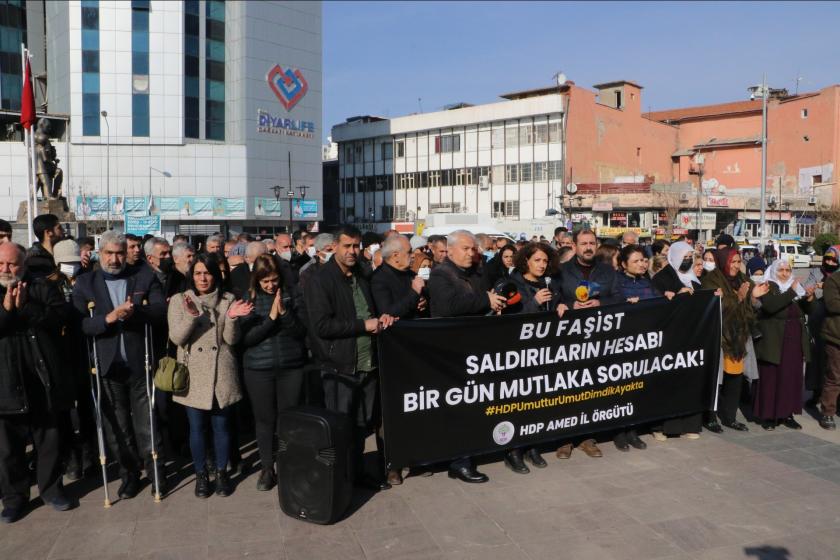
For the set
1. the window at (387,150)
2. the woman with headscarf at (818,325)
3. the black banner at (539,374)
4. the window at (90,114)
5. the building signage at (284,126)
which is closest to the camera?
the black banner at (539,374)

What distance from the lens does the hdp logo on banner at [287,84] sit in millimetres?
53062

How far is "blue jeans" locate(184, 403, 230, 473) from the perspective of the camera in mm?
5195

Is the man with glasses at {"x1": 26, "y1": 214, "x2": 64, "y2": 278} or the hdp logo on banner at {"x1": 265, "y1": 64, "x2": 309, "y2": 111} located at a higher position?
the hdp logo on banner at {"x1": 265, "y1": 64, "x2": 309, "y2": 111}

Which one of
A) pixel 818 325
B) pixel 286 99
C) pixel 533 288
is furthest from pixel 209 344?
pixel 286 99

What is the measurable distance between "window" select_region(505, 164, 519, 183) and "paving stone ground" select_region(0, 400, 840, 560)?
168 ft

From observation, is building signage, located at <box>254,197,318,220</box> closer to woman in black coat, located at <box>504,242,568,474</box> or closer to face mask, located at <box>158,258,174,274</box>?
face mask, located at <box>158,258,174,274</box>

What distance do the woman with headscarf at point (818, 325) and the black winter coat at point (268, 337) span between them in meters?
5.40

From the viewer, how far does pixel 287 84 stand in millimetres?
54062

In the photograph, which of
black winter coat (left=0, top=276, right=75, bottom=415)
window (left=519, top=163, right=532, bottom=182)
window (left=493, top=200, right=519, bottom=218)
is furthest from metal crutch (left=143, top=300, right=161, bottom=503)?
window (left=493, top=200, right=519, bottom=218)

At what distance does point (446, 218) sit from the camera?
34.2 meters

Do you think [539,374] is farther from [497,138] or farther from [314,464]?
[497,138]

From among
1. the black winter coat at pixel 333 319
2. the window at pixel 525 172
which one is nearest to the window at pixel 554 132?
the window at pixel 525 172

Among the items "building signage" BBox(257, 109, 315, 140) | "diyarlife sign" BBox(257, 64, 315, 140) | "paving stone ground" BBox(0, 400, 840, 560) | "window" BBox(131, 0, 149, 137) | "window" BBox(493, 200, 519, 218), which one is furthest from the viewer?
"window" BBox(493, 200, 519, 218)

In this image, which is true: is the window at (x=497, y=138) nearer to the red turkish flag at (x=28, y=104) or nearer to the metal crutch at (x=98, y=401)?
the red turkish flag at (x=28, y=104)
